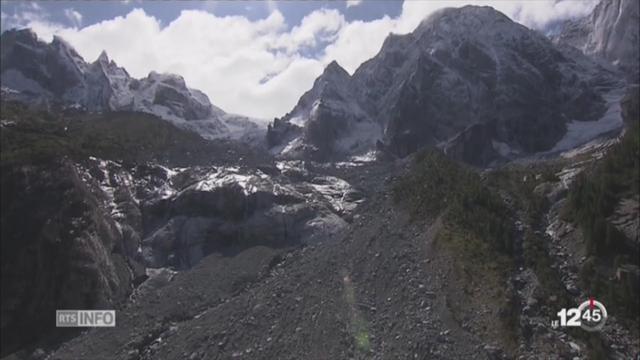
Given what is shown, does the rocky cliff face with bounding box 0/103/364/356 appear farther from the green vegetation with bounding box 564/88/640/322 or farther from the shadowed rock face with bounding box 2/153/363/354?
the green vegetation with bounding box 564/88/640/322

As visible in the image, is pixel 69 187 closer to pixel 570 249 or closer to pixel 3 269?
pixel 3 269

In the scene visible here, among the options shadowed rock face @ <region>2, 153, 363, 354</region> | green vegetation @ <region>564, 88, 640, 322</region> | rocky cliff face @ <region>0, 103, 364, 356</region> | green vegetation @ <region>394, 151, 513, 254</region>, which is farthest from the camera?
rocky cliff face @ <region>0, 103, 364, 356</region>

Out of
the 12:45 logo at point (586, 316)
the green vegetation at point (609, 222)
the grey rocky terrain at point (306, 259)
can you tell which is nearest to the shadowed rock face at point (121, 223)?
the grey rocky terrain at point (306, 259)

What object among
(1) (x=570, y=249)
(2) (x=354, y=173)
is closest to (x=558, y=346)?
(1) (x=570, y=249)

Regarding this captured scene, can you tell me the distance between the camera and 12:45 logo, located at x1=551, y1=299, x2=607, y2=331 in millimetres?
55094

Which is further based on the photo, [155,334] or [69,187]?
[69,187]

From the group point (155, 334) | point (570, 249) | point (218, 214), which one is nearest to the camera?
point (570, 249)

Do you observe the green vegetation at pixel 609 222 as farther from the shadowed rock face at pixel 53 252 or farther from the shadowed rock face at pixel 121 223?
the shadowed rock face at pixel 53 252

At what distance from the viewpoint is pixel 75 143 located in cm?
14000

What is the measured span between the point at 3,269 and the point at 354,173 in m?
110

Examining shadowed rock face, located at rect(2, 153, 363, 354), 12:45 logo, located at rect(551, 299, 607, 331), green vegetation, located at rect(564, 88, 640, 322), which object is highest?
shadowed rock face, located at rect(2, 153, 363, 354)

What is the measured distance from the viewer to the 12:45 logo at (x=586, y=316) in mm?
55094

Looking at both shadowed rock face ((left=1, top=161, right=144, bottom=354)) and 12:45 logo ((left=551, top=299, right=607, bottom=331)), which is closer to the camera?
12:45 logo ((left=551, top=299, right=607, bottom=331))

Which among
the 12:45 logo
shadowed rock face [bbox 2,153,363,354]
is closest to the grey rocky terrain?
shadowed rock face [bbox 2,153,363,354]
